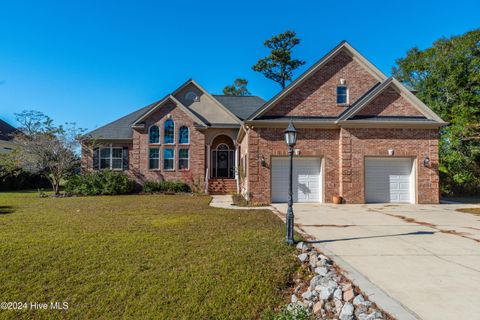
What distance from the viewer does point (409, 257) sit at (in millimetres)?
5043

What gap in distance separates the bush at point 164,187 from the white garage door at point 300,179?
775 centimetres

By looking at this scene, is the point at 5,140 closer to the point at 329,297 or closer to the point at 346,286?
the point at 329,297

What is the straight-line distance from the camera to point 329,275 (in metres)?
4.20

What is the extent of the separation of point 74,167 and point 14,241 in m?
13.9

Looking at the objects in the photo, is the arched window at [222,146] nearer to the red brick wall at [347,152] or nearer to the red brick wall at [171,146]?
the red brick wall at [171,146]

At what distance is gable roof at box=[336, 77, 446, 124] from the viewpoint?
1280 centimetres

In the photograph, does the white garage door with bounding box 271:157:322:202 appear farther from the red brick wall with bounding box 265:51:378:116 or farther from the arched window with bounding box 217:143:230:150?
the arched window with bounding box 217:143:230:150

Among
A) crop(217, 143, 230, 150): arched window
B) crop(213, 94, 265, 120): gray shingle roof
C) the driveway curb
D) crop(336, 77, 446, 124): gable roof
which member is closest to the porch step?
crop(217, 143, 230, 150): arched window

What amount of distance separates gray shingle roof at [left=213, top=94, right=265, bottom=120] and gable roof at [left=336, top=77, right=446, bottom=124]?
9906 millimetres

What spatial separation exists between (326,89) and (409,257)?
10490mm

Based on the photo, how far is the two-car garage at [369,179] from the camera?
13.2 metres

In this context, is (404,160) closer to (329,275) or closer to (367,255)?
(367,255)

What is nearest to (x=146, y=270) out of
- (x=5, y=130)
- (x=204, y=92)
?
(x=204, y=92)

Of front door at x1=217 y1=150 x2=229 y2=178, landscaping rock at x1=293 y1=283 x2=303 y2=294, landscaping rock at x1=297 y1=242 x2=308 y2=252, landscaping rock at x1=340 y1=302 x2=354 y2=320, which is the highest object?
front door at x1=217 y1=150 x2=229 y2=178
